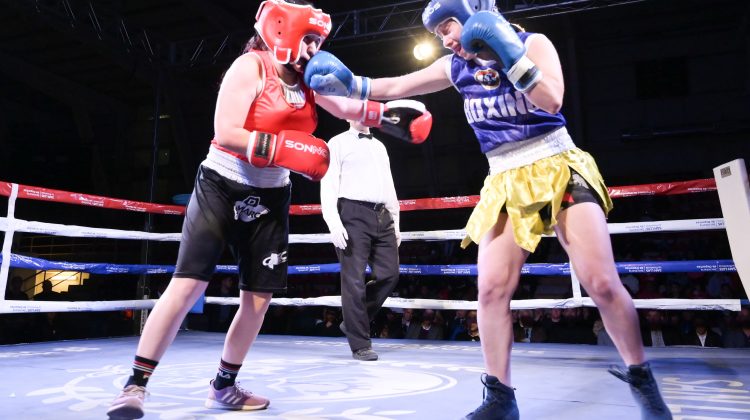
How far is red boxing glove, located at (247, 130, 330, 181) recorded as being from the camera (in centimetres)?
154

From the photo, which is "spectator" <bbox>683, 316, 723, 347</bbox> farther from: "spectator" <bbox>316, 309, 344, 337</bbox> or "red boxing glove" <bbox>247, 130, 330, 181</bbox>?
"red boxing glove" <bbox>247, 130, 330, 181</bbox>

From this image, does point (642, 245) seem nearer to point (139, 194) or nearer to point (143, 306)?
point (143, 306)

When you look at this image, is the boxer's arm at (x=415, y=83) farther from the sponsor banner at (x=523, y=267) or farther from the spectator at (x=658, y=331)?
the spectator at (x=658, y=331)

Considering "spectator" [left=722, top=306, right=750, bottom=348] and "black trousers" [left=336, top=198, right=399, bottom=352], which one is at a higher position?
"black trousers" [left=336, top=198, right=399, bottom=352]

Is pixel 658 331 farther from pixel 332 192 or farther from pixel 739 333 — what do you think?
pixel 332 192

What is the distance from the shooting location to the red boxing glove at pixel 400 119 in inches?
72.1

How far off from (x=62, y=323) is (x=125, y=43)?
146 inches

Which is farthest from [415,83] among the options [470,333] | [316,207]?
[470,333]

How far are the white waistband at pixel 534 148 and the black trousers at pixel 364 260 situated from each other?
5.62ft

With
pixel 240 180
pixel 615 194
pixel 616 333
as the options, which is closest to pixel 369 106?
pixel 240 180

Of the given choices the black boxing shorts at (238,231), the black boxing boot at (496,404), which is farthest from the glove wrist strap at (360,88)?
the black boxing boot at (496,404)

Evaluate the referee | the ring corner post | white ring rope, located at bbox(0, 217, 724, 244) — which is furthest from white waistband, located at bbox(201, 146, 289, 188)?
white ring rope, located at bbox(0, 217, 724, 244)

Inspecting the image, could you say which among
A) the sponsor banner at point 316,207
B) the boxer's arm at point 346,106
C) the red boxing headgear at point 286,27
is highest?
the red boxing headgear at point 286,27

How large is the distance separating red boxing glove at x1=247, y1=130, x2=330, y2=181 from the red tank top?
0.16 m
